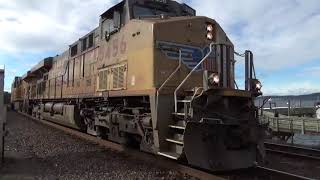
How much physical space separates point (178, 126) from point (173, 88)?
108 cm

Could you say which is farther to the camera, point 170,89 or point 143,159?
point 143,159

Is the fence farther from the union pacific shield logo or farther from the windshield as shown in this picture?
the union pacific shield logo

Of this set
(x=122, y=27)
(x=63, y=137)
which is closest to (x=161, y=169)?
(x=122, y=27)

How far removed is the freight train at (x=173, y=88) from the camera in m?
7.39

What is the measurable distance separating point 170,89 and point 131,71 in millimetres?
1483

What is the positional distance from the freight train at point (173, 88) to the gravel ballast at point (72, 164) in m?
0.50

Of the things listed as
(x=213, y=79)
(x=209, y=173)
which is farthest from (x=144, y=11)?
(x=209, y=173)

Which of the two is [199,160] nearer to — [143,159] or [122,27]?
[143,159]

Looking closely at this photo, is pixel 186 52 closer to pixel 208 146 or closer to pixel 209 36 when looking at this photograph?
pixel 209 36

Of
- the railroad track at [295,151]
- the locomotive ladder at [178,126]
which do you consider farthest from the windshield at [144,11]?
the railroad track at [295,151]

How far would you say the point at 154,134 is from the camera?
26.7 feet

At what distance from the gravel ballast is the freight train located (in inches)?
19.8

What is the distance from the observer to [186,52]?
8945 mm

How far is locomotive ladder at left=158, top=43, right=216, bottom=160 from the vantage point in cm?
752
